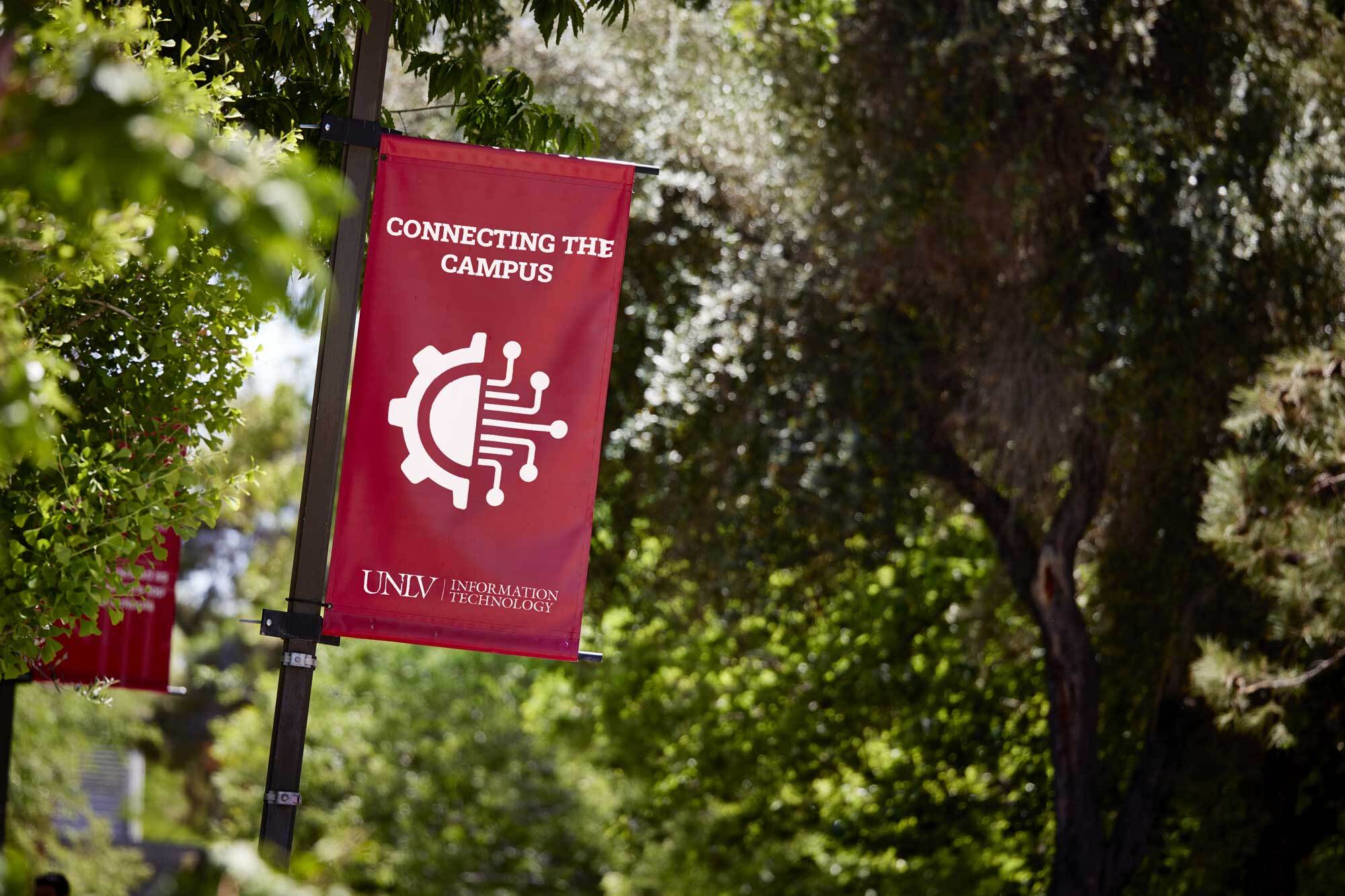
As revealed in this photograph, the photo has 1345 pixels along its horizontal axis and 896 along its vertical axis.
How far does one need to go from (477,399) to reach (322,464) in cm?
61

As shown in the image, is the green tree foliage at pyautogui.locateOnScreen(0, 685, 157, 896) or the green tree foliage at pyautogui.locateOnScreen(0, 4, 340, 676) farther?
the green tree foliage at pyautogui.locateOnScreen(0, 685, 157, 896)

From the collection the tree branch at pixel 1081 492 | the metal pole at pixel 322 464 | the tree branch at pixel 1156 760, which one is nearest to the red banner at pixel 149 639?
the metal pole at pixel 322 464

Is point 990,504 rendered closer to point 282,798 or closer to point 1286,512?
point 1286,512

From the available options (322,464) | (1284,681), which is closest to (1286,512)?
(1284,681)

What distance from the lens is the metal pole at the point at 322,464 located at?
15.3 feet

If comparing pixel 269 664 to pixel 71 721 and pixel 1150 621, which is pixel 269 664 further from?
pixel 1150 621

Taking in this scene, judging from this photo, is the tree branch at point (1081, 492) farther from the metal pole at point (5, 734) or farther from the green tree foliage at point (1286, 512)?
the metal pole at point (5, 734)

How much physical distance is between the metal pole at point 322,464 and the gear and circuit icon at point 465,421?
0.88 ft

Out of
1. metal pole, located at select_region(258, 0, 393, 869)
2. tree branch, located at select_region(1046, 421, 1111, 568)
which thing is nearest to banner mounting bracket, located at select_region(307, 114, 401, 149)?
metal pole, located at select_region(258, 0, 393, 869)

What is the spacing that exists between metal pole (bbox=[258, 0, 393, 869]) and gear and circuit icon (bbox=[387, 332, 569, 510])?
0.88 feet

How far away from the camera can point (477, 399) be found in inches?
186

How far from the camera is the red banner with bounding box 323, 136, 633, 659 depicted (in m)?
4.70

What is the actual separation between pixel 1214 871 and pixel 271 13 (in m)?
12.5

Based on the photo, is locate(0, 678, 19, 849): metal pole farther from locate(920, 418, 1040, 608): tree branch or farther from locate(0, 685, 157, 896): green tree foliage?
locate(920, 418, 1040, 608): tree branch
